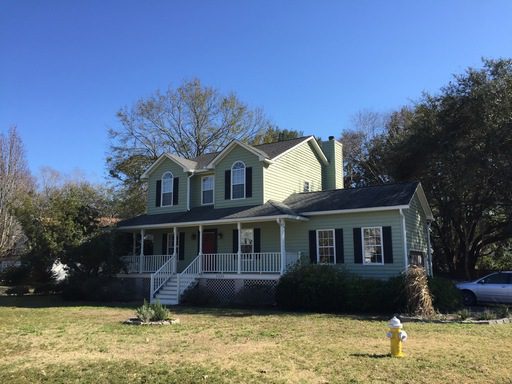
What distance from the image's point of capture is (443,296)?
1536 cm

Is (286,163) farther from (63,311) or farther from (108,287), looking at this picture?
(63,311)

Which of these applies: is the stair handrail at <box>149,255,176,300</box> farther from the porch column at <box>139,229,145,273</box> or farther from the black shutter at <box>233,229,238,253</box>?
the black shutter at <box>233,229,238,253</box>

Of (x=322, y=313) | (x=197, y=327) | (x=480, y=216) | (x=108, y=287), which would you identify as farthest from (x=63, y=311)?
(x=480, y=216)

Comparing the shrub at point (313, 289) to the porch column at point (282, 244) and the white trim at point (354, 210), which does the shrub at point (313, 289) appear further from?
the white trim at point (354, 210)

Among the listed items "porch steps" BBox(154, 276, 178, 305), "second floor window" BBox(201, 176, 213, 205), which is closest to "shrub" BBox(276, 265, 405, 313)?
"porch steps" BBox(154, 276, 178, 305)

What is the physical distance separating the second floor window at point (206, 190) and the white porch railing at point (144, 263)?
368 centimetres

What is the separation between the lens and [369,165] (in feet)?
122

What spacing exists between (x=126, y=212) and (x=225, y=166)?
20.7m

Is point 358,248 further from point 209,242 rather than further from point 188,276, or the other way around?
point 209,242

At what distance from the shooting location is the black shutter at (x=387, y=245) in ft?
59.5

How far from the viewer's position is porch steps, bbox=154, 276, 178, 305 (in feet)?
66.0

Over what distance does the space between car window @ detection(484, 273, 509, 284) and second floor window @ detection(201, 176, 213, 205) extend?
1356 centimetres

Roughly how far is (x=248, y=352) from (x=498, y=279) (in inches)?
502

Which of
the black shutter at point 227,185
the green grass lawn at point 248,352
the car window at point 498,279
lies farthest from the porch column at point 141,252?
the car window at point 498,279
